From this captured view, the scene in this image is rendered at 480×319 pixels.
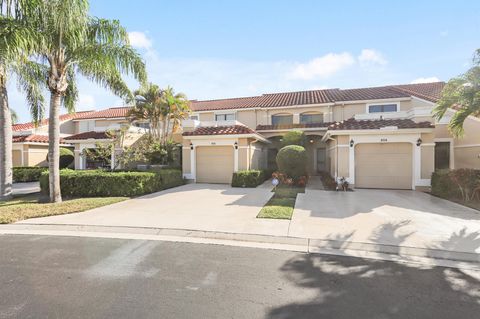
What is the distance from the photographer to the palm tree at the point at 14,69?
8.16 meters

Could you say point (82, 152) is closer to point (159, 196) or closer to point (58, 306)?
point (159, 196)

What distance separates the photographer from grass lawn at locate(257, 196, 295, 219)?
26.9 feet

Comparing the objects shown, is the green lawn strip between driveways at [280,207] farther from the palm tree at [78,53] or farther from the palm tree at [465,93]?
the palm tree at [78,53]

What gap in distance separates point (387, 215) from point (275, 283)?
5.98 meters

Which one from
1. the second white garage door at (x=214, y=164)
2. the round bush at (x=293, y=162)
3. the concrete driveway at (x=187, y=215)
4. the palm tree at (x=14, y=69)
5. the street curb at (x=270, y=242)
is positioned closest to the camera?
the street curb at (x=270, y=242)

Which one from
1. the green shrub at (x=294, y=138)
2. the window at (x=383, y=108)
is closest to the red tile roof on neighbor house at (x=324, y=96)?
the window at (x=383, y=108)

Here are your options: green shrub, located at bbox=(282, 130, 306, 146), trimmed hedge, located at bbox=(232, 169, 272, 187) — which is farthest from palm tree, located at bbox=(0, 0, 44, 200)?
green shrub, located at bbox=(282, 130, 306, 146)

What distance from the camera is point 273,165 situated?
23.2 metres

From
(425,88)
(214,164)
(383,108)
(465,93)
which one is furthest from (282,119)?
(465,93)

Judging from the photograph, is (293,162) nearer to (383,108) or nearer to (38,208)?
(383,108)

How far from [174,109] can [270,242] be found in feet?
46.5


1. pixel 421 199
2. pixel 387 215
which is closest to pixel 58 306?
pixel 387 215

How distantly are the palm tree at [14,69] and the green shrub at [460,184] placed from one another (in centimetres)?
1678

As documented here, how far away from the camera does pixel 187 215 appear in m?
8.60
